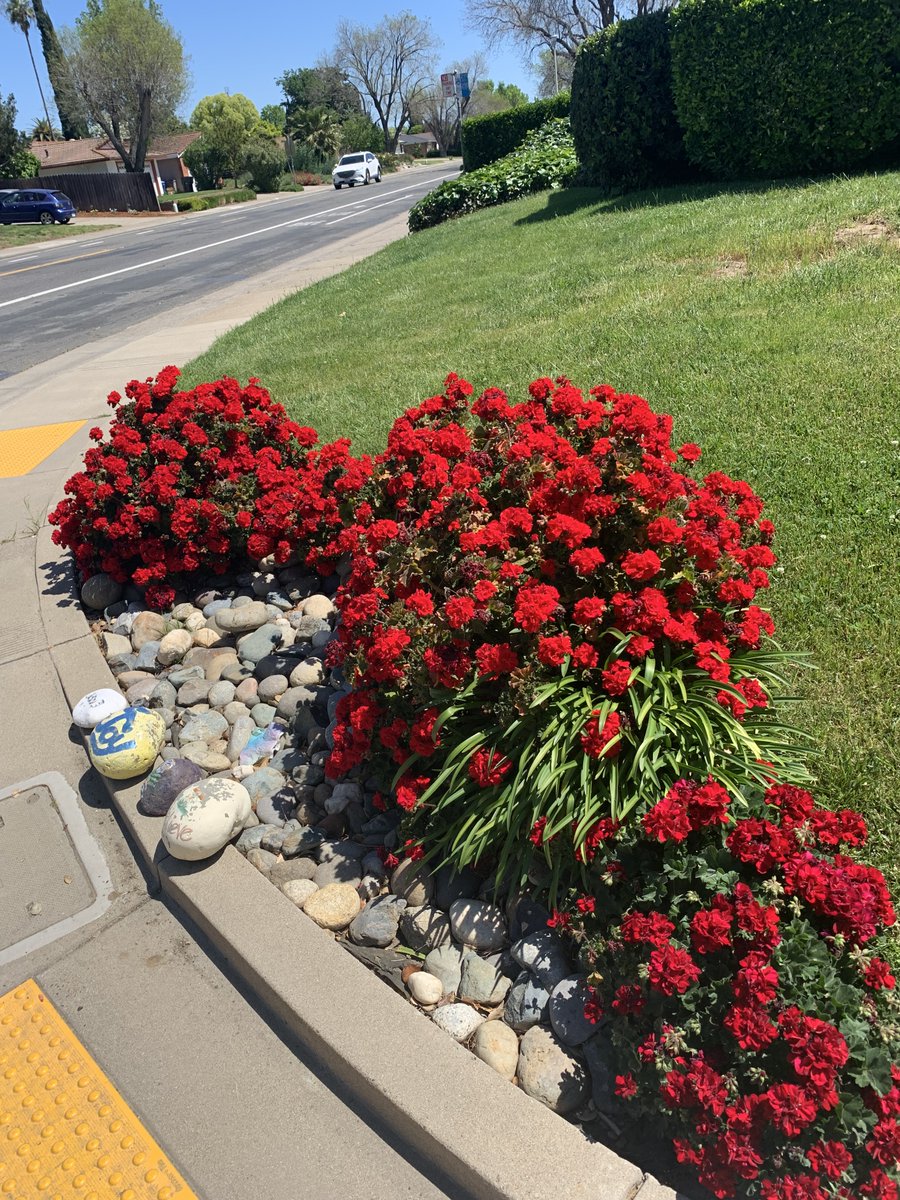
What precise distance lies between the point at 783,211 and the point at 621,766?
7.13m

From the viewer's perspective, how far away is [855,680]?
2.97m

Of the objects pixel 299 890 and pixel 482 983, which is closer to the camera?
pixel 482 983

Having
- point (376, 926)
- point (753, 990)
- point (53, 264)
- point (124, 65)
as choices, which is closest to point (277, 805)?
point (376, 926)

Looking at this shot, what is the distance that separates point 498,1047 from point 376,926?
0.55 metres

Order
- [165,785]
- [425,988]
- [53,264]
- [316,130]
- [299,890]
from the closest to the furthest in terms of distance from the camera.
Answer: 1. [425,988]
2. [299,890]
3. [165,785]
4. [53,264]
5. [316,130]

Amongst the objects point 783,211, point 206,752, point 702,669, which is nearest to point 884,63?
point 783,211

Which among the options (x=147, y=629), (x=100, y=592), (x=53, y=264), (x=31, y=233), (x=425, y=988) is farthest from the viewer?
(x=31, y=233)

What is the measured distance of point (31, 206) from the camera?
36500mm

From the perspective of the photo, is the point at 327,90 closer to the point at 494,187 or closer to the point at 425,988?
the point at 494,187

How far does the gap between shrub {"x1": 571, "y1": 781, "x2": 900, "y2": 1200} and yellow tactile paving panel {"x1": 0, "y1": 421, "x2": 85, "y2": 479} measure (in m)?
6.50

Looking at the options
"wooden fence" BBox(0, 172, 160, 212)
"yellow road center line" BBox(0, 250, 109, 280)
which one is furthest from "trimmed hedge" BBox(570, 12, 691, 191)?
"wooden fence" BBox(0, 172, 160, 212)

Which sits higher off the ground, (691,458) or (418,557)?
(691,458)

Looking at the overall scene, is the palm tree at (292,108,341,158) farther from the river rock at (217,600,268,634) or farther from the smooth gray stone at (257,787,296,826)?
the smooth gray stone at (257,787,296,826)

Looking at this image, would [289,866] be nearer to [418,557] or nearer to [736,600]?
[418,557]
